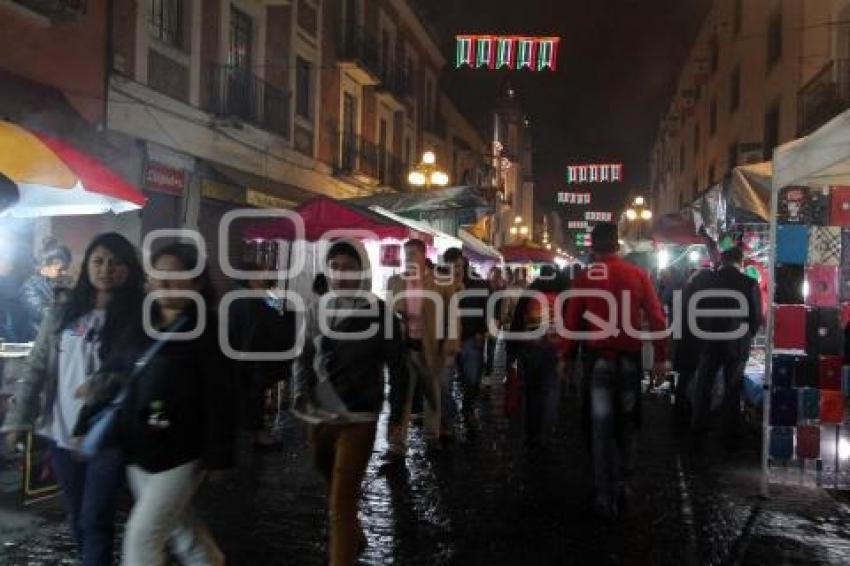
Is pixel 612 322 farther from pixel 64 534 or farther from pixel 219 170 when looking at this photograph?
pixel 219 170

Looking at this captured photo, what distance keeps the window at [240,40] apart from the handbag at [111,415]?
1417 centimetres

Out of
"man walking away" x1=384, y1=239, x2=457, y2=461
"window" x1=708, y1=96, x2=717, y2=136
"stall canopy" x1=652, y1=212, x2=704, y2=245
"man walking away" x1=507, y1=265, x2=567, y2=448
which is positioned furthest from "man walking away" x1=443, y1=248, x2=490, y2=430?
"window" x1=708, y1=96, x2=717, y2=136

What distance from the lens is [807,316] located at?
21.8 feet

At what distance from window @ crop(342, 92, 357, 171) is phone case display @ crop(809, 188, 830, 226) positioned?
57.6 ft

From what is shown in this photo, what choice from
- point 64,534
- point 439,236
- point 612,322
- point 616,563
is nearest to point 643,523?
point 616,563

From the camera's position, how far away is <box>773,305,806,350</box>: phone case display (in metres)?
6.62

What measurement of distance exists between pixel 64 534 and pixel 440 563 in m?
2.37

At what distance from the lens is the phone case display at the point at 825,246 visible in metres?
6.61

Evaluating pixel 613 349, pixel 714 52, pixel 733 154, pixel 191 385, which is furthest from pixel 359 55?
pixel 191 385

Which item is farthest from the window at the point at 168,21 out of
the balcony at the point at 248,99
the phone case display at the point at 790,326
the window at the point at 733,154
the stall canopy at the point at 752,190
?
the window at the point at 733,154

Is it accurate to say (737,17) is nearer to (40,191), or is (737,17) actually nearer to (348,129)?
(348,129)

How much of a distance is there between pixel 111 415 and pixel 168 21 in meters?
12.8

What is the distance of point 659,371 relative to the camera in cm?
614

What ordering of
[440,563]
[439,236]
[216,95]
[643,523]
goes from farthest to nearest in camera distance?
[216,95], [439,236], [643,523], [440,563]
